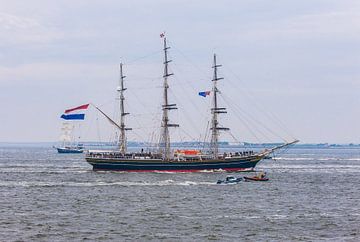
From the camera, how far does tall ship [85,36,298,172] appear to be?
5113 inches

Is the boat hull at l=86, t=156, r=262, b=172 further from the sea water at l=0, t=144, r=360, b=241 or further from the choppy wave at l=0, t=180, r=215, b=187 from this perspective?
the choppy wave at l=0, t=180, r=215, b=187

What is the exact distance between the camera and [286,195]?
88.9 meters

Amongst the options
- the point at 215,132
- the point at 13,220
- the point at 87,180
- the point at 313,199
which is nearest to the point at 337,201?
the point at 313,199

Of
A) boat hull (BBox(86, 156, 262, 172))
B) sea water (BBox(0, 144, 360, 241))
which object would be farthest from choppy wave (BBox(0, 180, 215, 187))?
boat hull (BBox(86, 156, 262, 172))

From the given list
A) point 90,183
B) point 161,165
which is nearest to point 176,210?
point 90,183

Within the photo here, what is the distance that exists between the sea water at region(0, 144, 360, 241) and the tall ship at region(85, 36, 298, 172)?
17.4 meters

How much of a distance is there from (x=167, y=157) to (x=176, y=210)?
61632 mm

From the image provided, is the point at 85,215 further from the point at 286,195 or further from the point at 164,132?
the point at 164,132

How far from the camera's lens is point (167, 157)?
434 feet

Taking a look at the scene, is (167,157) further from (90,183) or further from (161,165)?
(90,183)

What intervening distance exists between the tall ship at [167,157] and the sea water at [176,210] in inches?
686

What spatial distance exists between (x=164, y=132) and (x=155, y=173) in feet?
38.1

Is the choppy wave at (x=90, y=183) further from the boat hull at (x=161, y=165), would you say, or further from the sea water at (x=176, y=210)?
the boat hull at (x=161, y=165)

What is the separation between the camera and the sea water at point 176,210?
55469 mm
